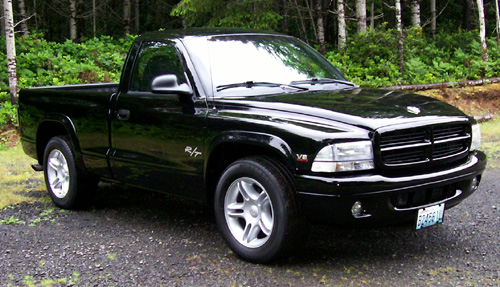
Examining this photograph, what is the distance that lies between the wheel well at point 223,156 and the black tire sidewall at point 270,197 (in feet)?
0.48

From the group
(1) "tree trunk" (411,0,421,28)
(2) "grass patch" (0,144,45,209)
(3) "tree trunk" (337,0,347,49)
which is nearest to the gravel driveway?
(2) "grass patch" (0,144,45,209)

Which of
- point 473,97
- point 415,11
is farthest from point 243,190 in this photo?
point 415,11

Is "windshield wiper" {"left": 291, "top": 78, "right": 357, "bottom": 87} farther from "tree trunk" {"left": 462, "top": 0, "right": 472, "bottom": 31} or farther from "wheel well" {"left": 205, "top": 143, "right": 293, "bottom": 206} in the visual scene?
"tree trunk" {"left": 462, "top": 0, "right": 472, "bottom": 31}

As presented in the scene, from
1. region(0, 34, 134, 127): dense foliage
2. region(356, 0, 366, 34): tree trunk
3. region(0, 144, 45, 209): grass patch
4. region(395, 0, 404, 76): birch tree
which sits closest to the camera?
region(0, 144, 45, 209): grass patch

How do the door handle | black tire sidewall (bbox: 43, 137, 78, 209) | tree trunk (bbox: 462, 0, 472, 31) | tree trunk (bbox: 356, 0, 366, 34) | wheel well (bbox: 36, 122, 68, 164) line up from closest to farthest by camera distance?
1. the door handle
2. black tire sidewall (bbox: 43, 137, 78, 209)
3. wheel well (bbox: 36, 122, 68, 164)
4. tree trunk (bbox: 356, 0, 366, 34)
5. tree trunk (bbox: 462, 0, 472, 31)

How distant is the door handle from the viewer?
5.17 meters

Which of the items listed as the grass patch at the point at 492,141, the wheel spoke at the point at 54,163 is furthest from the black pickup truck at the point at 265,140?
the grass patch at the point at 492,141

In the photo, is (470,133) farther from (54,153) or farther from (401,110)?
(54,153)

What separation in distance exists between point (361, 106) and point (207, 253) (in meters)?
1.68

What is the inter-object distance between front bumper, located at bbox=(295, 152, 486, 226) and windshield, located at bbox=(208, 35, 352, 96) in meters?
1.19

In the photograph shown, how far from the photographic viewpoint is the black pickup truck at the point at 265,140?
3.78 metres

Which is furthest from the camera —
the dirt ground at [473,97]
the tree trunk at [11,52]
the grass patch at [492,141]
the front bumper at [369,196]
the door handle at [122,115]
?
the dirt ground at [473,97]

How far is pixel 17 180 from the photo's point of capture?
7.67 meters

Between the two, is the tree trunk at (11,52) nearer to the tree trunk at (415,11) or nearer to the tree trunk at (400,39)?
the tree trunk at (400,39)
